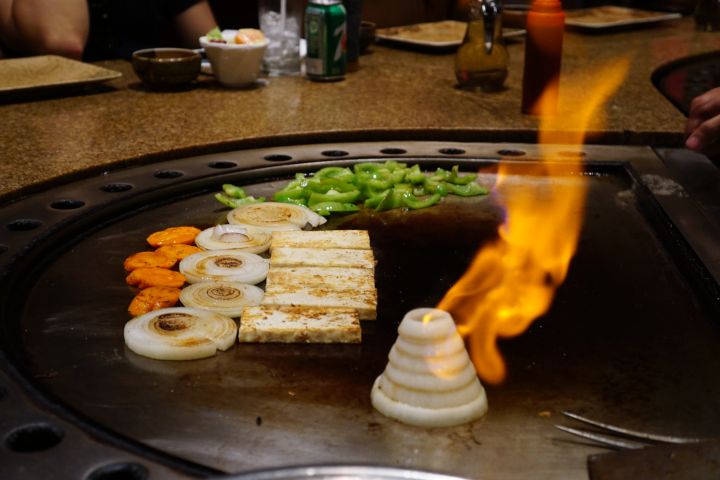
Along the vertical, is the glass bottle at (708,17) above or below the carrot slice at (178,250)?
above

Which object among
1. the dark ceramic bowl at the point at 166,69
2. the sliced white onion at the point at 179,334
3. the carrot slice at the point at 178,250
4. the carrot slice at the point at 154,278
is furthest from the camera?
the dark ceramic bowl at the point at 166,69

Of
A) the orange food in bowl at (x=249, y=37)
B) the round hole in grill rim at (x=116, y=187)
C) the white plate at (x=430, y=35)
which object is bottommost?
the round hole in grill rim at (x=116, y=187)

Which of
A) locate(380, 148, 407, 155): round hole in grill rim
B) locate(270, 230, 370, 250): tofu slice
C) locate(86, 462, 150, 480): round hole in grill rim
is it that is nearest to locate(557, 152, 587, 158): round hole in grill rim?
locate(380, 148, 407, 155): round hole in grill rim

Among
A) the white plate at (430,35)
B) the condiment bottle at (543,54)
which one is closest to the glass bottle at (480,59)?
the condiment bottle at (543,54)

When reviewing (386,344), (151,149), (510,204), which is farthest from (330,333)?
(151,149)

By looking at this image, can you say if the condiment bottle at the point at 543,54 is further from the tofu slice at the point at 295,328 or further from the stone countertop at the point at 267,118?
the tofu slice at the point at 295,328

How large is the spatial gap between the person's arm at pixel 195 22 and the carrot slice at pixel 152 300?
115 inches

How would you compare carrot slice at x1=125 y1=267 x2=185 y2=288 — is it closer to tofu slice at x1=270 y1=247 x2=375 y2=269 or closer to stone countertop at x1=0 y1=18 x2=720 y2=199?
tofu slice at x1=270 y1=247 x2=375 y2=269

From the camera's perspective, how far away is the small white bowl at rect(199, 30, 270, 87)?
104 inches

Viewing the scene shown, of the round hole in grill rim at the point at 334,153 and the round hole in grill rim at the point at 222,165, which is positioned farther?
the round hole in grill rim at the point at 334,153

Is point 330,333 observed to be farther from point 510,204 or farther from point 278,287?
point 510,204

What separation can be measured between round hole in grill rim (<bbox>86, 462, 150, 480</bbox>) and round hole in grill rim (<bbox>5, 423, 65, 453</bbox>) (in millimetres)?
86

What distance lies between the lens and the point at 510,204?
1.92 meters

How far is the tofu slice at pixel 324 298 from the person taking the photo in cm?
137
